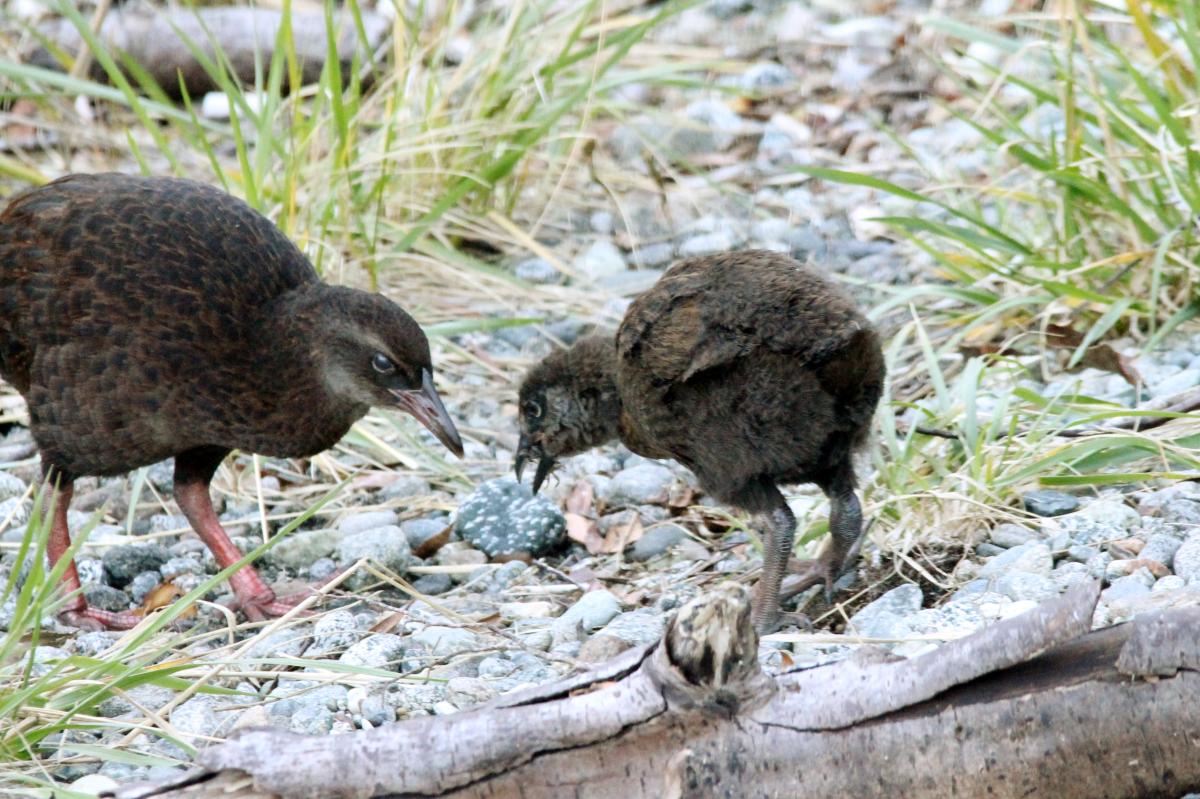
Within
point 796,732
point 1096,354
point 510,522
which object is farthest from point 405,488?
point 796,732

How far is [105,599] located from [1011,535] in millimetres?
2920

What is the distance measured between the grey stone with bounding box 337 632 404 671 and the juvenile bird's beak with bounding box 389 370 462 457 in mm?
828

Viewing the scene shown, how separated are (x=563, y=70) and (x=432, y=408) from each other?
3.34 meters

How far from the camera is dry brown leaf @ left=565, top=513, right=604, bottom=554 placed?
5438 millimetres

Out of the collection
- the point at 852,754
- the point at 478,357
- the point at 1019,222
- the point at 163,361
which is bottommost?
the point at 478,357

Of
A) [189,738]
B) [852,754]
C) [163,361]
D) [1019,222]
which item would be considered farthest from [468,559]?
[1019,222]

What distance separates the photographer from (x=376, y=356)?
5.02 m

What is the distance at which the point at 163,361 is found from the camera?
493 cm

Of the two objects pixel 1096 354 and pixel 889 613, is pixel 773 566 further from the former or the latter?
pixel 1096 354

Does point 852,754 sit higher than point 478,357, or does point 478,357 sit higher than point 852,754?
point 852,754

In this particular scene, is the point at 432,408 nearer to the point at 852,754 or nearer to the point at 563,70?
the point at 852,754

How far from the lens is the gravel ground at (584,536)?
13.3 ft

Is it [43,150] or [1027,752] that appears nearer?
[1027,752]

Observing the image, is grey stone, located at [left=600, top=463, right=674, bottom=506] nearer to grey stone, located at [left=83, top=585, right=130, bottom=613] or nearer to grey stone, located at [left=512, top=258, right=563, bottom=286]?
grey stone, located at [left=83, top=585, right=130, bottom=613]
